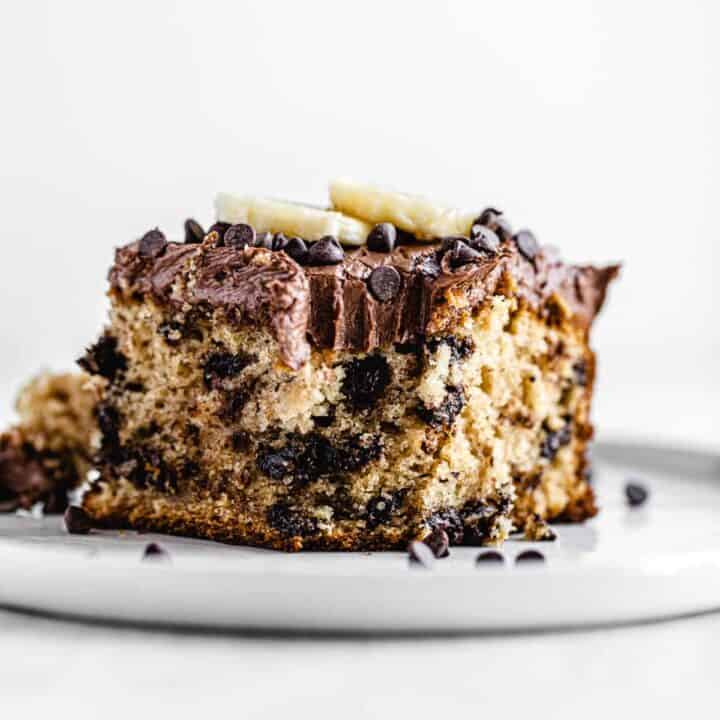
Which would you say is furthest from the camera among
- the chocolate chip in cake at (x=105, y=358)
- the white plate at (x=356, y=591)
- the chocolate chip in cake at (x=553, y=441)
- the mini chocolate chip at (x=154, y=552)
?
the chocolate chip in cake at (x=553, y=441)

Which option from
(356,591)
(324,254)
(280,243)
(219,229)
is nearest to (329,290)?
(324,254)

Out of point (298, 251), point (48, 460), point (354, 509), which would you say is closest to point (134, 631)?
point (354, 509)

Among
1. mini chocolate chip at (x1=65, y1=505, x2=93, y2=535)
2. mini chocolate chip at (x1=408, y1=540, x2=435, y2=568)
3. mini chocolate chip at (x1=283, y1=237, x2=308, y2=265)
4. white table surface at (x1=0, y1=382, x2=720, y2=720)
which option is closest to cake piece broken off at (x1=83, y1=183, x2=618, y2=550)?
mini chocolate chip at (x1=283, y1=237, x2=308, y2=265)

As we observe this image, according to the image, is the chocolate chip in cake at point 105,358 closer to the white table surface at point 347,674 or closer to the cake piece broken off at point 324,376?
the cake piece broken off at point 324,376

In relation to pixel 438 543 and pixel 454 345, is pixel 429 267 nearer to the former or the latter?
pixel 454 345

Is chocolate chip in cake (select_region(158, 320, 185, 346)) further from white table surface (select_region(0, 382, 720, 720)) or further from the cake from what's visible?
white table surface (select_region(0, 382, 720, 720))

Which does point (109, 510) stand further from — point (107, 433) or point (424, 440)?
point (424, 440)

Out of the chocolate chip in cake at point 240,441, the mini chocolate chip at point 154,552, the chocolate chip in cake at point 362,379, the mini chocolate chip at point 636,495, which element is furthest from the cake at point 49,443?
the mini chocolate chip at point 636,495
